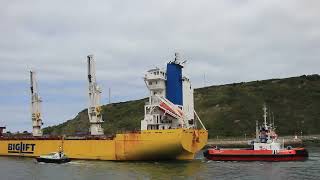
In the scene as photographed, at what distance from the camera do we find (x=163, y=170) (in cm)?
5147

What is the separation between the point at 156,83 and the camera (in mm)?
63438

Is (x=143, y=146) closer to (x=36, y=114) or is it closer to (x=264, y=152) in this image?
(x=264, y=152)

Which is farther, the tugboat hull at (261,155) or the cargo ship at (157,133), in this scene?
the tugboat hull at (261,155)

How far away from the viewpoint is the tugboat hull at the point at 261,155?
61656 millimetres

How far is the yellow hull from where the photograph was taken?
58.4 m

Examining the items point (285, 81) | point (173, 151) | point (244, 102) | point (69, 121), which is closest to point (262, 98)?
point (244, 102)

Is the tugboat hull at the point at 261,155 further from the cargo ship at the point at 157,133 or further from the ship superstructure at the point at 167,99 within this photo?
the ship superstructure at the point at 167,99

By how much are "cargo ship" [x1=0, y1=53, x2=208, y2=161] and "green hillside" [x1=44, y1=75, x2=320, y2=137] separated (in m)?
53.5

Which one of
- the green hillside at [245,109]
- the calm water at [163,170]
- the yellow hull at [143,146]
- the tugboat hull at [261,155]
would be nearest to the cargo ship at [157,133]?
the yellow hull at [143,146]

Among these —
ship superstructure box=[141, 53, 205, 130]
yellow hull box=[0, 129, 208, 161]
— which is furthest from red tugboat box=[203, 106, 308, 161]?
ship superstructure box=[141, 53, 205, 130]

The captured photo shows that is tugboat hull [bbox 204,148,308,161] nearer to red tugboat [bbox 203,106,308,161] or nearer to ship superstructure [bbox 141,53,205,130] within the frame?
red tugboat [bbox 203,106,308,161]

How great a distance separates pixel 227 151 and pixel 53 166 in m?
22.5

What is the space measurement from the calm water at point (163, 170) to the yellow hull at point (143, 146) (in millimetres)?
1602

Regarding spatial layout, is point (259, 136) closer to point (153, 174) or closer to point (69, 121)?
point (153, 174)
